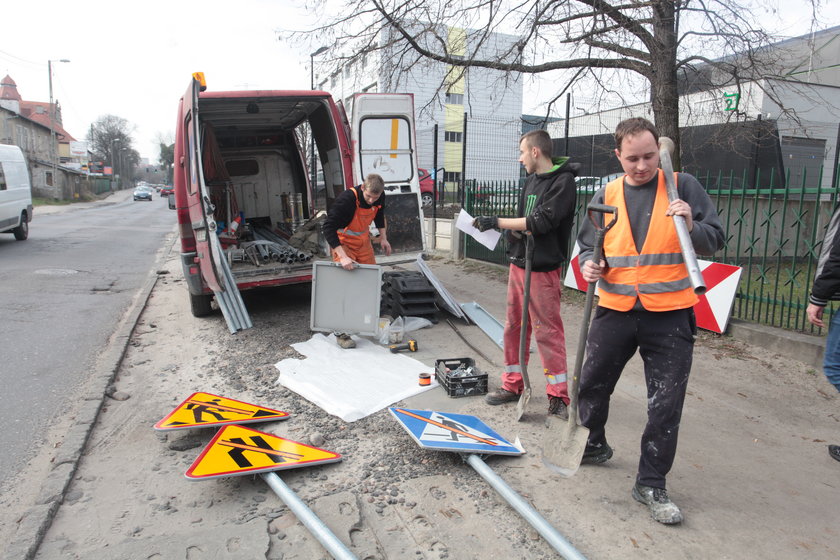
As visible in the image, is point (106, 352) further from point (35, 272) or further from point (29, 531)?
point (35, 272)

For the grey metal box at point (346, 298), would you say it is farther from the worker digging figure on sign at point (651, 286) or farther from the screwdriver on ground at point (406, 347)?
the worker digging figure on sign at point (651, 286)

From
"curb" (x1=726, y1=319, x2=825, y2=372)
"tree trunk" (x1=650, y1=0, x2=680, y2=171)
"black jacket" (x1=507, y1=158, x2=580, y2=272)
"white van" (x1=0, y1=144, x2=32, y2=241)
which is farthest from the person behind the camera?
"white van" (x1=0, y1=144, x2=32, y2=241)

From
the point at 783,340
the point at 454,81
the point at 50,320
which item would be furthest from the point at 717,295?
the point at 50,320

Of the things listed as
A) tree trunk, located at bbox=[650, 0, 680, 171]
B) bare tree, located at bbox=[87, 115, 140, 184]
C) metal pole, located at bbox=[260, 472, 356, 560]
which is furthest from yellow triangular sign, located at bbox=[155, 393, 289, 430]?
bare tree, located at bbox=[87, 115, 140, 184]

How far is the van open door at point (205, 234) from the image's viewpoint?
5891 millimetres

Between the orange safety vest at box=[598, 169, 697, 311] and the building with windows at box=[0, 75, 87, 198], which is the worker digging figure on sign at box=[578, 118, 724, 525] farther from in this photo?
the building with windows at box=[0, 75, 87, 198]

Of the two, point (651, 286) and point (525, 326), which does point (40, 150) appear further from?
point (651, 286)

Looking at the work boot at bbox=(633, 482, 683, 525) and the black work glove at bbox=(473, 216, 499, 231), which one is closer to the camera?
the work boot at bbox=(633, 482, 683, 525)

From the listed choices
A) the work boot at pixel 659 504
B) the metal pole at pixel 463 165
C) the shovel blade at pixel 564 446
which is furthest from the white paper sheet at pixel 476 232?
the metal pole at pixel 463 165

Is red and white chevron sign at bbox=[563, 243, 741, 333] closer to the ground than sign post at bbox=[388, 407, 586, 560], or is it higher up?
higher up

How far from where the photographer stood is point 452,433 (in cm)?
341

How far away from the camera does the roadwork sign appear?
3239 millimetres

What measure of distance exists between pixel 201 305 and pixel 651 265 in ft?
19.1

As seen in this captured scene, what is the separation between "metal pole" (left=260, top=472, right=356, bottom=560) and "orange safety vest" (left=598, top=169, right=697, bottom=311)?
170 cm
